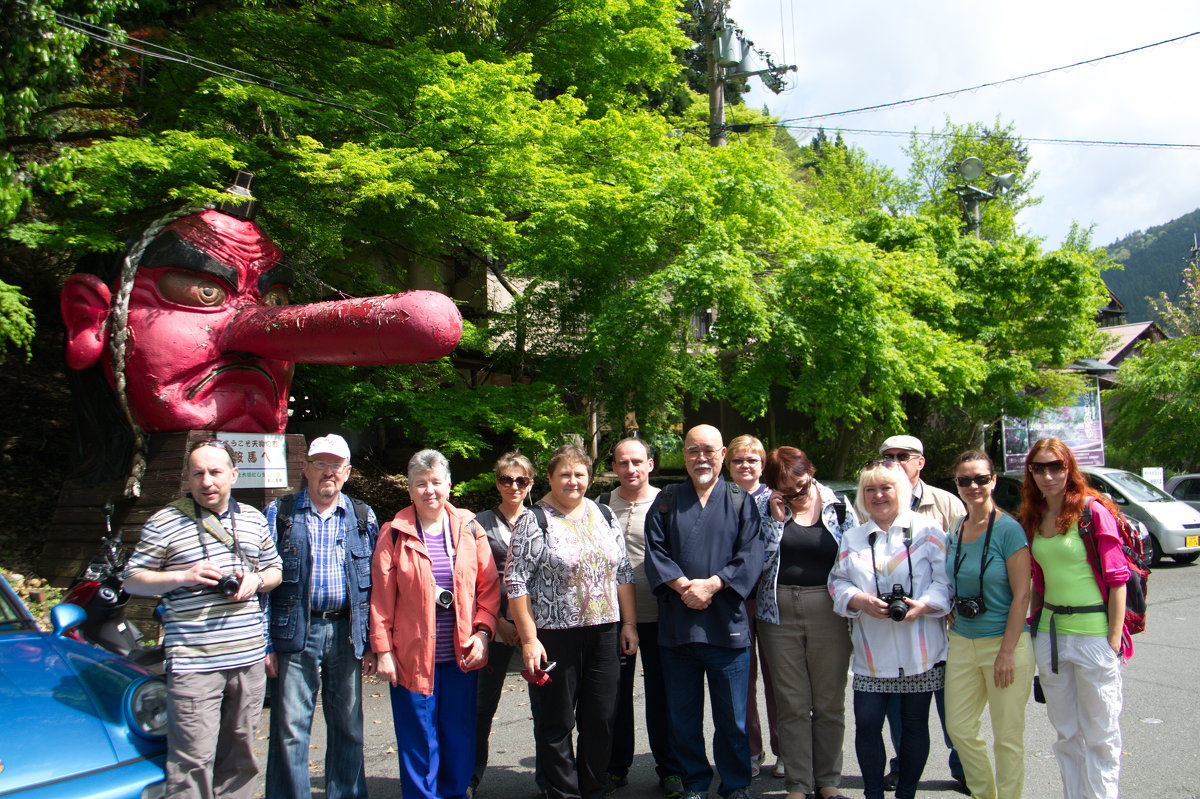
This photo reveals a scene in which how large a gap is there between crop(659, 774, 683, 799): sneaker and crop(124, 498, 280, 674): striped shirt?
2.08 m

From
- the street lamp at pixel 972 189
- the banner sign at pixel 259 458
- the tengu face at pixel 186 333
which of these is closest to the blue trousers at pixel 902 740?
the banner sign at pixel 259 458

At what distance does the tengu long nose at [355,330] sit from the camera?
5945 millimetres

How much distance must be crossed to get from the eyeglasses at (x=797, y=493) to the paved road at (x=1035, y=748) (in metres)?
1.48

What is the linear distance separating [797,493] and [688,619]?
857 millimetres

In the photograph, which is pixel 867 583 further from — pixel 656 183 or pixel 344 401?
pixel 344 401

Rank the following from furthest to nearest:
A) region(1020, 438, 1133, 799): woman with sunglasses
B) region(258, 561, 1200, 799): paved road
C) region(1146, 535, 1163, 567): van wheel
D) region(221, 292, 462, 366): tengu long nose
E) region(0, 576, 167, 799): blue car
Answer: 1. region(1146, 535, 1163, 567): van wheel
2. region(221, 292, 462, 366): tengu long nose
3. region(258, 561, 1200, 799): paved road
4. region(1020, 438, 1133, 799): woman with sunglasses
5. region(0, 576, 167, 799): blue car

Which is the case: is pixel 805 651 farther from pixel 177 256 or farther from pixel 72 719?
pixel 177 256

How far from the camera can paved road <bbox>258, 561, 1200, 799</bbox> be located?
4355 mm

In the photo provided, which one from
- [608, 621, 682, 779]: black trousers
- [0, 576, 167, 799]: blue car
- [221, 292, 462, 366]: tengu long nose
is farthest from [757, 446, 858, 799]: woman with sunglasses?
[221, 292, 462, 366]: tengu long nose

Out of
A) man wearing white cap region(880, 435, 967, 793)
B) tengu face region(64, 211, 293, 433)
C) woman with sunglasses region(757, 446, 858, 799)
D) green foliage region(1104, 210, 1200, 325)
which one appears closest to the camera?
woman with sunglasses region(757, 446, 858, 799)

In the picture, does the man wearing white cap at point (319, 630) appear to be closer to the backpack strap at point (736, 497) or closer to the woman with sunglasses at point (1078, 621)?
the backpack strap at point (736, 497)

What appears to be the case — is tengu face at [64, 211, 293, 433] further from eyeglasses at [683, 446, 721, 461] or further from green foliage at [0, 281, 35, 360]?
eyeglasses at [683, 446, 721, 461]

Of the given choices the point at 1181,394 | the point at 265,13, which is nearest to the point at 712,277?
the point at 265,13

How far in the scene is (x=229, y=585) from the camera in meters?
3.45
